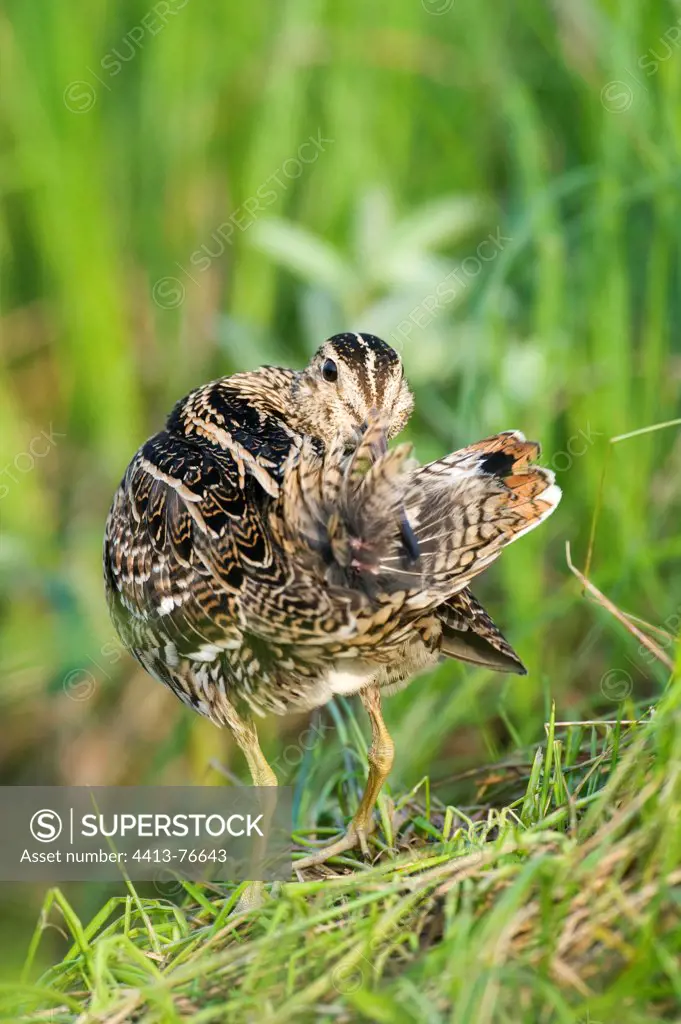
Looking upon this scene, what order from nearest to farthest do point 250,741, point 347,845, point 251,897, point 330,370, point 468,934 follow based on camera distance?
1. point 468,934
2. point 251,897
3. point 347,845
4. point 250,741
5. point 330,370

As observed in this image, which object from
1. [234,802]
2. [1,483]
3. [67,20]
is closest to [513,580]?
[234,802]

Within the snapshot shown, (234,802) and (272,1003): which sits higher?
(272,1003)

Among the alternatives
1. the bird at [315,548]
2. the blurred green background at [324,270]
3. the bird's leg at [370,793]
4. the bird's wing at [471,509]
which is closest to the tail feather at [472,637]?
the bird at [315,548]

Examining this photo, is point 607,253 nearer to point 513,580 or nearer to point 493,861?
point 513,580

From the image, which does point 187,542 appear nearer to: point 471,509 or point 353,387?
point 353,387

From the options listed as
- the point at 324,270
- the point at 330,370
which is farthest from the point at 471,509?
the point at 324,270

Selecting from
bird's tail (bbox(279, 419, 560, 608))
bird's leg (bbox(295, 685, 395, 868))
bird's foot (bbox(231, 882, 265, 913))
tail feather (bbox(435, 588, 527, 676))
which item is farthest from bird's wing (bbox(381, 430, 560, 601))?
bird's foot (bbox(231, 882, 265, 913))

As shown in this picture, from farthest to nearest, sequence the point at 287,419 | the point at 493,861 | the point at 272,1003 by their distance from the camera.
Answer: the point at 287,419
the point at 493,861
the point at 272,1003

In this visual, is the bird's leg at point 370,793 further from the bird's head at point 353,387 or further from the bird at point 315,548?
the bird's head at point 353,387
